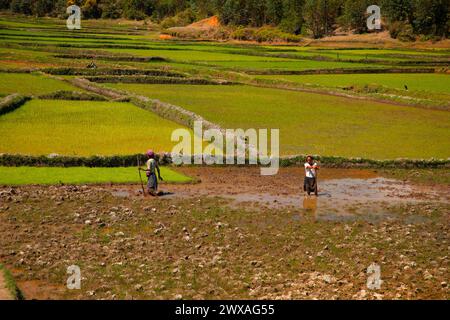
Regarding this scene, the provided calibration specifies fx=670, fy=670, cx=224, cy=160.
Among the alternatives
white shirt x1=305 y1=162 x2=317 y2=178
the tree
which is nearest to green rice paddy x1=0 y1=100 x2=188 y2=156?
white shirt x1=305 y1=162 x2=317 y2=178

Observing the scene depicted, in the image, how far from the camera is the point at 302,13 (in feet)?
337

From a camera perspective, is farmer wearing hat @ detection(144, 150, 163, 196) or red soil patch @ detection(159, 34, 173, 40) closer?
farmer wearing hat @ detection(144, 150, 163, 196)

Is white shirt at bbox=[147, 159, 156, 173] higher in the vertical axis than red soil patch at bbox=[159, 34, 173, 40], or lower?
lower

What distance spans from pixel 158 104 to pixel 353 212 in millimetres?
16078

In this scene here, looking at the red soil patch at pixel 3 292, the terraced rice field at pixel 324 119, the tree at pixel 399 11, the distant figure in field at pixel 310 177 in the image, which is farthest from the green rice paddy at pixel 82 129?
the tree at pixel 399 11

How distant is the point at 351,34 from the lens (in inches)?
3799

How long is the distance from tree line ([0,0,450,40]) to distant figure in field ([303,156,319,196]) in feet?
247

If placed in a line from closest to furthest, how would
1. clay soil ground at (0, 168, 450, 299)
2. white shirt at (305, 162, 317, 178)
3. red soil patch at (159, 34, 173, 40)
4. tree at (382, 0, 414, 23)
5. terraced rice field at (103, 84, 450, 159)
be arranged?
clay soil ground at (0, 168, 450, 299) < white shirt at (305, 162, 317, 178) < terraced rice field at (103, 84, 450, 159) < tree at (382, 0, 414, 23) < red soil patch at (159, 34, 173, 40)

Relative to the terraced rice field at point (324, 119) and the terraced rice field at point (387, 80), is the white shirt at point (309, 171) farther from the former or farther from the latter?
the terraced rice field at point (387, 80)

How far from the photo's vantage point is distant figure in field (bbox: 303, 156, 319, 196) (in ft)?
58.8

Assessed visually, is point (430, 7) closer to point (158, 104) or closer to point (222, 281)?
point (158, 104)

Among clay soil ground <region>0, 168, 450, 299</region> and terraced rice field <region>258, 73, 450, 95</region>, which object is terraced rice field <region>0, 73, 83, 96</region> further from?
clay soil ground <region>0, 168, 450, 299</region>

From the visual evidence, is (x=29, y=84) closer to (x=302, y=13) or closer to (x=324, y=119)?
(x=324, y=119)

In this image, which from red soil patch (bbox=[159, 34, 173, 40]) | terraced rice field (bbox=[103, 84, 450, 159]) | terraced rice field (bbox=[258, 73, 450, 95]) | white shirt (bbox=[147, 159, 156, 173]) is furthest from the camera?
red soil patch (bbox=[159, 34, 173, 40])
